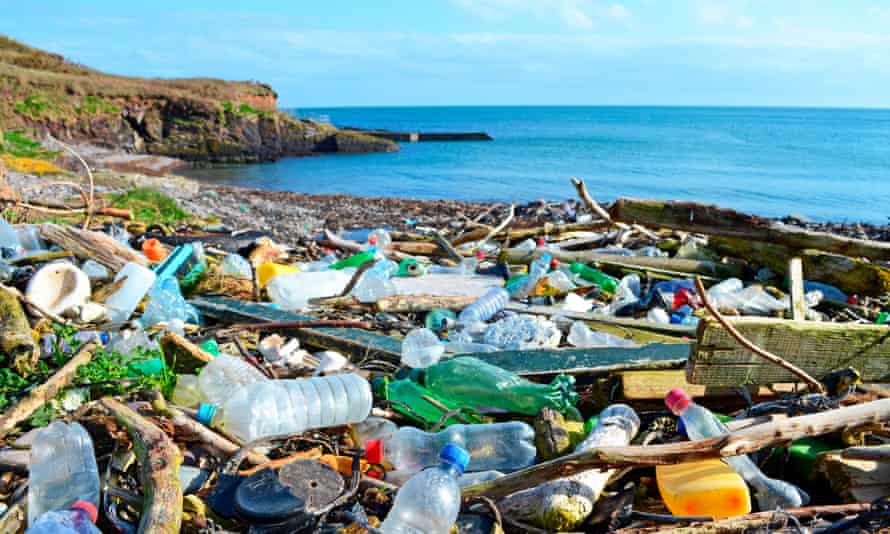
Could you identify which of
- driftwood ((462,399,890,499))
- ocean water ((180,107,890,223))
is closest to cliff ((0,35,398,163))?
ocean water ((180,107,890,223))

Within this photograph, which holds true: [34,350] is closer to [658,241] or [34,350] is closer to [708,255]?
[708,255]

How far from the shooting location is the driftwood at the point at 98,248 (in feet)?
14.3

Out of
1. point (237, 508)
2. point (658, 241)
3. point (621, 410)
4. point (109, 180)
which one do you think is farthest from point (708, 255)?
point (109, 180)

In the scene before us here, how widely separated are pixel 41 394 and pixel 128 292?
5.12 feet

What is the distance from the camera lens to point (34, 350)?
2.79m

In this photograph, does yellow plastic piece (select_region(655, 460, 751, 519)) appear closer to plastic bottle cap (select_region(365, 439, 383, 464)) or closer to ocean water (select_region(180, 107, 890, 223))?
plastic bottle cap (select_region(365, 439, 383, 464))

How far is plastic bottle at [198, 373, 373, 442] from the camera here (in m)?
2.39

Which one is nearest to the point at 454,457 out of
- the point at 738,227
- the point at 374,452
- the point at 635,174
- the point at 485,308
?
the point at 374,452

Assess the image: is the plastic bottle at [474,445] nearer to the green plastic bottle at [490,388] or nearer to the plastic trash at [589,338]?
the green plastic bottle at [490,388]

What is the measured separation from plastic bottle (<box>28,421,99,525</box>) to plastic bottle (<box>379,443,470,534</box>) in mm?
829

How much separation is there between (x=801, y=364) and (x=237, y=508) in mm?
2063

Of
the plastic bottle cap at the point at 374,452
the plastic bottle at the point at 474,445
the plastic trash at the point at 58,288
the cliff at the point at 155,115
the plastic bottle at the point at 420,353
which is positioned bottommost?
the plastic bottle at the point at 474,445

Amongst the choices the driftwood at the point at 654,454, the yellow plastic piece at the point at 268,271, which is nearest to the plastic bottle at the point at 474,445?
the driftwood at the point at 654,454

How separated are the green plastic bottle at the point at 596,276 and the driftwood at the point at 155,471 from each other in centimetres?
352
